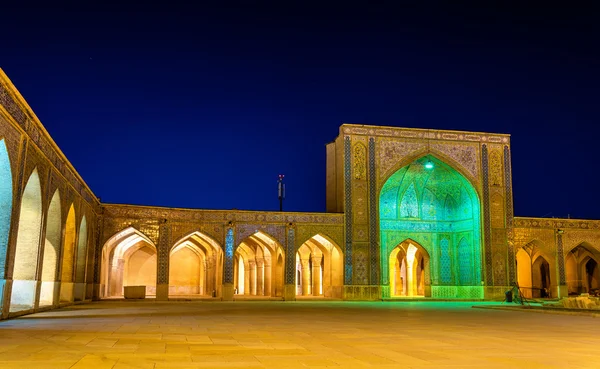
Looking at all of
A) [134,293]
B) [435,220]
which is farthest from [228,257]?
[435,220]

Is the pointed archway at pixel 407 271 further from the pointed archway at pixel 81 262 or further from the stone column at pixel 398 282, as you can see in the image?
the pointed archway at pixel 81 262

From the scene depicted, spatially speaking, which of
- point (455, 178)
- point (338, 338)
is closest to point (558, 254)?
point (455, 178)

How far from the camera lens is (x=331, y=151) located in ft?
81.6

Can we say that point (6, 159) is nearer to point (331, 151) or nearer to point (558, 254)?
point (331, 151)

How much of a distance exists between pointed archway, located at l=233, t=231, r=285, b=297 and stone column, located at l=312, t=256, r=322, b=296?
1959mm

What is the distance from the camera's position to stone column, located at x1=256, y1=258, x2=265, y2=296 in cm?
2765

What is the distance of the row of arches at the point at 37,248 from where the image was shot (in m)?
10.1

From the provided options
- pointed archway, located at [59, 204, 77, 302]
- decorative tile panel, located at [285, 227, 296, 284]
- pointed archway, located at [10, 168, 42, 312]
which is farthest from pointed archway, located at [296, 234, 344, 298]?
pointed archway, located at [10, 168, 42, 312]

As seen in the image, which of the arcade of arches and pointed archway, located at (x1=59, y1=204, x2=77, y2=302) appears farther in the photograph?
the arcade of arches

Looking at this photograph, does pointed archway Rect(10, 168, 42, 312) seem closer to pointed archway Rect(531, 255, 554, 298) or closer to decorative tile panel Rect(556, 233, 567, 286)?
decorative tile panel Rect(556, 233, 567, 286)

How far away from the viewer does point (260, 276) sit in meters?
28.0

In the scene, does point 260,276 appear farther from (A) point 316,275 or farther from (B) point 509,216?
(B) point 509,216

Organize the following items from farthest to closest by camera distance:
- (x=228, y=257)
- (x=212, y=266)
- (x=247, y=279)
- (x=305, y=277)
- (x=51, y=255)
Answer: (x=247, y=279)
(x=305, y=277)
(x=212, y=266)
(x=228, y=257)
(x=51, y=255)

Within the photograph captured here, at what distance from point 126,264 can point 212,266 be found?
469 centimetres
